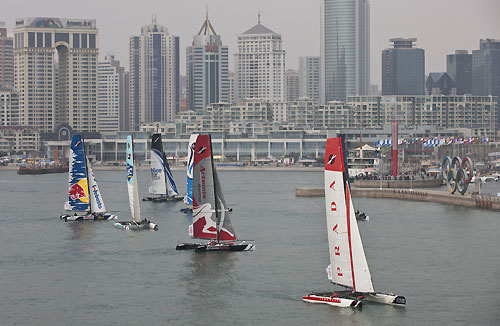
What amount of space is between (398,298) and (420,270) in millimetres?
9014

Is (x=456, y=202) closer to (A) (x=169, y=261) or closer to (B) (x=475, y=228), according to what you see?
(B) (x=475, y=228)

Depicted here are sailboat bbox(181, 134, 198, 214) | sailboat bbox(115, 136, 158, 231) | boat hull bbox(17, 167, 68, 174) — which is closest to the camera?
sailboat bbox(115, 136, 158, 231)

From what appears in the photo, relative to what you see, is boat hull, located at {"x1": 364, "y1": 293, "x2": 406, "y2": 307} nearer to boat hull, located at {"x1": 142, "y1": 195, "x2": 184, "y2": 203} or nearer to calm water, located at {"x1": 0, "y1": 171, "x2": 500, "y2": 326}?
calm water, located at {"x1": 0, "y1": 171, "x2": 500, "y2": 326}

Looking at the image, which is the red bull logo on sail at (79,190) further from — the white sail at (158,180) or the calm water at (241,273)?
the white sail at (158,180)

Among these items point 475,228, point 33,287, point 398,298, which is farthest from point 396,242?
point 33,287

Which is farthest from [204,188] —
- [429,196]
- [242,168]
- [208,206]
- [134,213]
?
[242,168]

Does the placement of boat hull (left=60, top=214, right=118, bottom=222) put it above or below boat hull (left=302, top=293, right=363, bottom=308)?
above

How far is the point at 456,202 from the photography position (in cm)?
8431

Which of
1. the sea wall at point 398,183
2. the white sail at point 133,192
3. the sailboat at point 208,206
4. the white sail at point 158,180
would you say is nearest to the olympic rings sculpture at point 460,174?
the sea wall at point 398,183

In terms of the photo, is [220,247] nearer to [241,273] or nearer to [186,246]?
[186,246]

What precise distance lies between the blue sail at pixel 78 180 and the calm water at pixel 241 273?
2138 mm

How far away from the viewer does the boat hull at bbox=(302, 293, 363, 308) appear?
37.7 meters

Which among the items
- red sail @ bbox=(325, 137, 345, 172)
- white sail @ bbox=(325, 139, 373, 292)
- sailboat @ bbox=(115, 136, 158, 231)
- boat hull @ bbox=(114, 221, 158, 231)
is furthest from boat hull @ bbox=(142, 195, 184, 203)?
red sail @ bbox=(325, 137, 345, 172)

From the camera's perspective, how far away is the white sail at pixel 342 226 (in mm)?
36562
